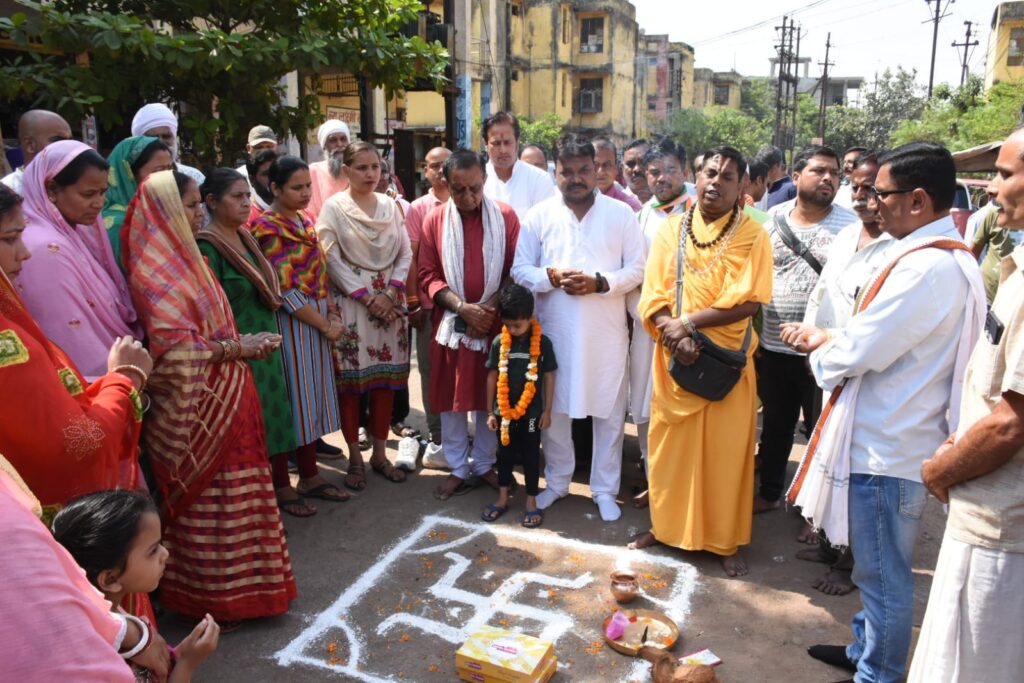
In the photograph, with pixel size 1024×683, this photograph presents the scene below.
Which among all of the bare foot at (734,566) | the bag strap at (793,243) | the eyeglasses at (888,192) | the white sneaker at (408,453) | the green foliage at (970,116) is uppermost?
the green foliage at (970,116)

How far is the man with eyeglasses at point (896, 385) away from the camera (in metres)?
2.70

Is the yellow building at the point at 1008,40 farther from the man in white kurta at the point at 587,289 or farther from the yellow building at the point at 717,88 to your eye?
the man in white kurta at the point at 587,289

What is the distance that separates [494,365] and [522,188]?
1886 mm

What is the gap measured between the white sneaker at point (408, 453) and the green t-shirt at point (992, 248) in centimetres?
396

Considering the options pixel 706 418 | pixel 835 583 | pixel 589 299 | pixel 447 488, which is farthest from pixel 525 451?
pixel 835 583

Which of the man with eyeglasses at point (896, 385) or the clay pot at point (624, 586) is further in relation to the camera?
the clay pot at point (624, 586)

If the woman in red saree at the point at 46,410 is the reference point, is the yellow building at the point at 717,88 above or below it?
above

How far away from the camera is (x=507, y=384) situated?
455cm

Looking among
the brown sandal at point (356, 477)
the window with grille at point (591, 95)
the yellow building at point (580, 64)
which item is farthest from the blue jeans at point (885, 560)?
the window with grille at point (591, 95)

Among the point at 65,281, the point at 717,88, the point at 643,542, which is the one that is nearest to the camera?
the point at 65,281

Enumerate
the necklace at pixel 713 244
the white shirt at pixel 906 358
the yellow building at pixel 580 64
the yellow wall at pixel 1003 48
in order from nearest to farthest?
the white shirt at pixel 906 358 → the necklace at pixel 713 244 → the yellow wall at pixel 1003 48 → the yellow building at pixel 580 64

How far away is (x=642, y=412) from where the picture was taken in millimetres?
4941

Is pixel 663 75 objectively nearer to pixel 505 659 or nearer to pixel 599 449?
pixel 599 449

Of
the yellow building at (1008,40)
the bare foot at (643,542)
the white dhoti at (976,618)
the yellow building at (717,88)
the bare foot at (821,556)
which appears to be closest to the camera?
the white dhoti at (976,618)
